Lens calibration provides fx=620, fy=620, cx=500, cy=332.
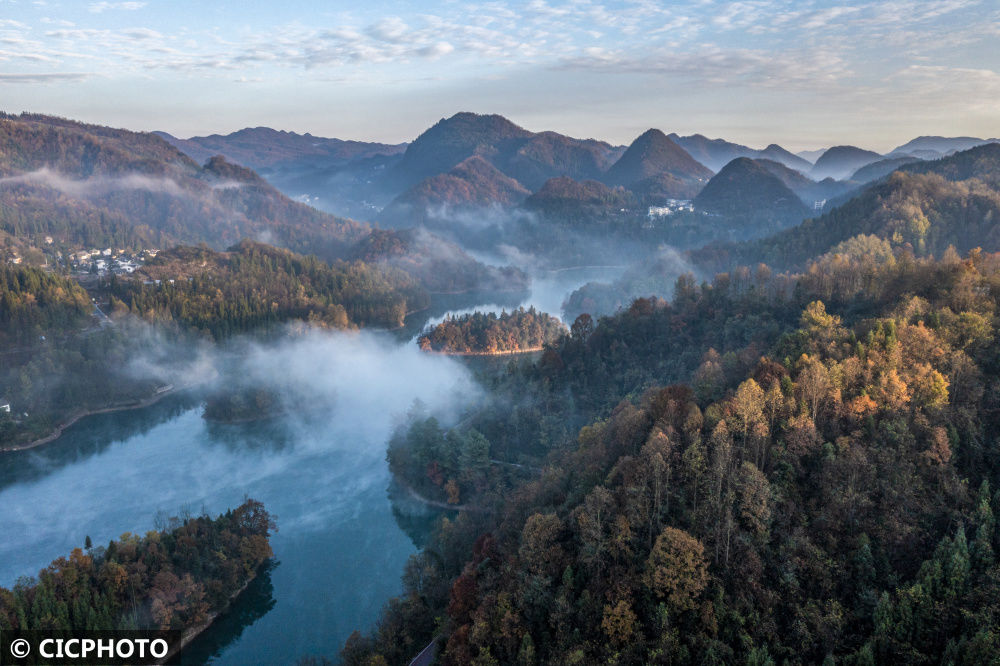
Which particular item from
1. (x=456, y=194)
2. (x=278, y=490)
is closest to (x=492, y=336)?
(x=278, y=490)

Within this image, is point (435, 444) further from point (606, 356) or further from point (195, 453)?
point (195, 453)

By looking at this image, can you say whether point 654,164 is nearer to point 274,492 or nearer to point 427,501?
point 427,501

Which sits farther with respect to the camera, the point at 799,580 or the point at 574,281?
the point at 574,281

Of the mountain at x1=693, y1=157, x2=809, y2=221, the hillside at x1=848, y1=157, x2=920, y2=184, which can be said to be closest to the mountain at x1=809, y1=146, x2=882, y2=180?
the hillside at x1=848, y1=157, x2=920, y2=184

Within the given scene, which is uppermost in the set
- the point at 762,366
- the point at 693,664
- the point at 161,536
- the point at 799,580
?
the point at 762,366

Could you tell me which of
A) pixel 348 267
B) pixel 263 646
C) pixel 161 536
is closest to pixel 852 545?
pixel 263 646
